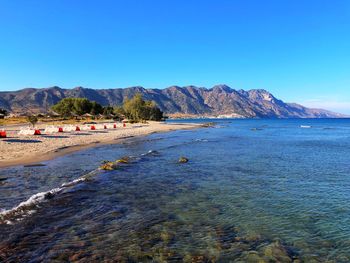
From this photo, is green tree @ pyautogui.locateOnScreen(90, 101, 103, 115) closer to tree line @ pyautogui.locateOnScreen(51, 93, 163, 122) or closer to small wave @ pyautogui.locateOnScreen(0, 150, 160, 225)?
tree line @ pyautogui.locateOnScreen(51, 93, 163, 122)

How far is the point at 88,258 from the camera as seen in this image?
28.9 feet

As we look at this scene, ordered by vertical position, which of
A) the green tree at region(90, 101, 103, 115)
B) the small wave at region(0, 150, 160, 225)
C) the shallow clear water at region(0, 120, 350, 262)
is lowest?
the shallow clear water at region(0, 120, 350, 262)

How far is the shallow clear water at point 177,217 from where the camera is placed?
938 centimetres

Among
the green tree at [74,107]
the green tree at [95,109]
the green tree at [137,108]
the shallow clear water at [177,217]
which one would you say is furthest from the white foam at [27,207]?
→ the green tree at [95,109]

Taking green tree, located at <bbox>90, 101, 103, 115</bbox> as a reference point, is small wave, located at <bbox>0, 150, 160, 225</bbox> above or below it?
below

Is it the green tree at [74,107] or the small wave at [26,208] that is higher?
the green tree at [74,107]

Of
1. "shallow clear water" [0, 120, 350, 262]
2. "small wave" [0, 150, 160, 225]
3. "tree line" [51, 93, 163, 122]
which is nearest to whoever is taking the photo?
"shallow clear water" [0, 120, 350, 262]

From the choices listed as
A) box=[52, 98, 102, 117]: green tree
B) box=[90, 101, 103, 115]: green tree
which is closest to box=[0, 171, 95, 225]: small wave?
box=[52, 98, 102, 117]: green tree

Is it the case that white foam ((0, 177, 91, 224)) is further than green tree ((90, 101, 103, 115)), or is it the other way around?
green tree ((90, 101, 103, 115))

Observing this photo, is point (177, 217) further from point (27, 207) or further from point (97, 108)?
point (97, 108)

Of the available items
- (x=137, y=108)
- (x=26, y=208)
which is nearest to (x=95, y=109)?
(x=137, y=108)

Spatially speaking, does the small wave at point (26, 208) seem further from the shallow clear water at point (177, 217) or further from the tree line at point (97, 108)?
the tree line at point (97, 108)

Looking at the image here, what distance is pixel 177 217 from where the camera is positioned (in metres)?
12.7

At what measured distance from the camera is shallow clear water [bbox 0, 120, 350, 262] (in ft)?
30.8
